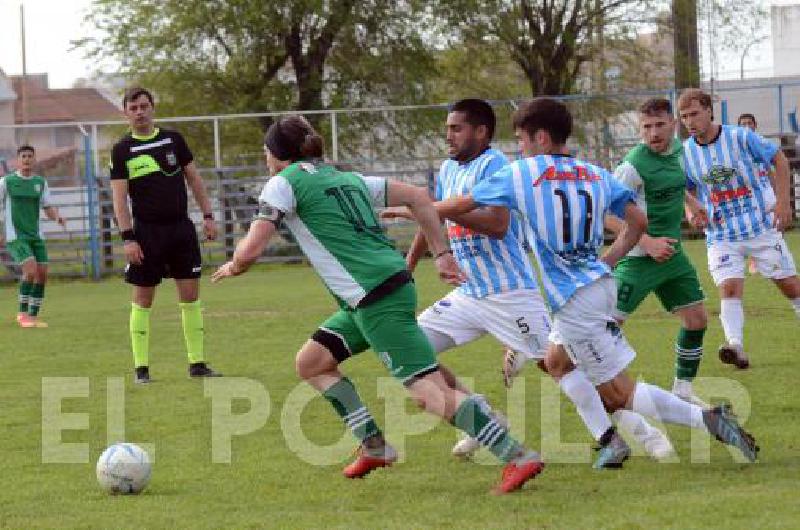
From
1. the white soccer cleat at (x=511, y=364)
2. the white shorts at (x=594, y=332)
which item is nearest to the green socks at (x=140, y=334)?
the white soccer cleat at (x=511, y=364)

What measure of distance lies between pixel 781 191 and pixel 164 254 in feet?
15.0

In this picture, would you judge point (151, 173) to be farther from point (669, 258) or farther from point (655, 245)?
point (655, 245)

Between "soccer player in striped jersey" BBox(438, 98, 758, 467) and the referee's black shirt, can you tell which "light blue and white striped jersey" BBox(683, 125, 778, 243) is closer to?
"soccer player in striped jersey" BBox(438, 98, 758, 467)

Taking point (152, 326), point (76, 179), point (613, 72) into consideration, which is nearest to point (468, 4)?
point (613, 72)

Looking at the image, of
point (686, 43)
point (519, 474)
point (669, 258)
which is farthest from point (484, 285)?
point (686, 43)

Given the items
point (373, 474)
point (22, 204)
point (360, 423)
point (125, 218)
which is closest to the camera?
point (360, 423)

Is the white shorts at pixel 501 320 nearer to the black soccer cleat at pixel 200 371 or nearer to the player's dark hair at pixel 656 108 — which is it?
the player's dark hair at pixel 656 108

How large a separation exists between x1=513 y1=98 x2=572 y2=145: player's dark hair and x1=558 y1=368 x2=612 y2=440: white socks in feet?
3.78

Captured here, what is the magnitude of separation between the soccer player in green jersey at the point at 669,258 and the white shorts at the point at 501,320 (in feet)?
5.11

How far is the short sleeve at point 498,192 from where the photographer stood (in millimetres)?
6852

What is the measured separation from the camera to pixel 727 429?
6934mm

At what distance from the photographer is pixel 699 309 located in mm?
9141

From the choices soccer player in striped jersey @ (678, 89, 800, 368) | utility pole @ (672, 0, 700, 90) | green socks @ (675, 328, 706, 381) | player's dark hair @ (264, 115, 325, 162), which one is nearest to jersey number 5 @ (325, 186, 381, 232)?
player's dark hair @ (264, 115, 325, 162)

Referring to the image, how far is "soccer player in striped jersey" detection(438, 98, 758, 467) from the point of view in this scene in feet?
22.4
